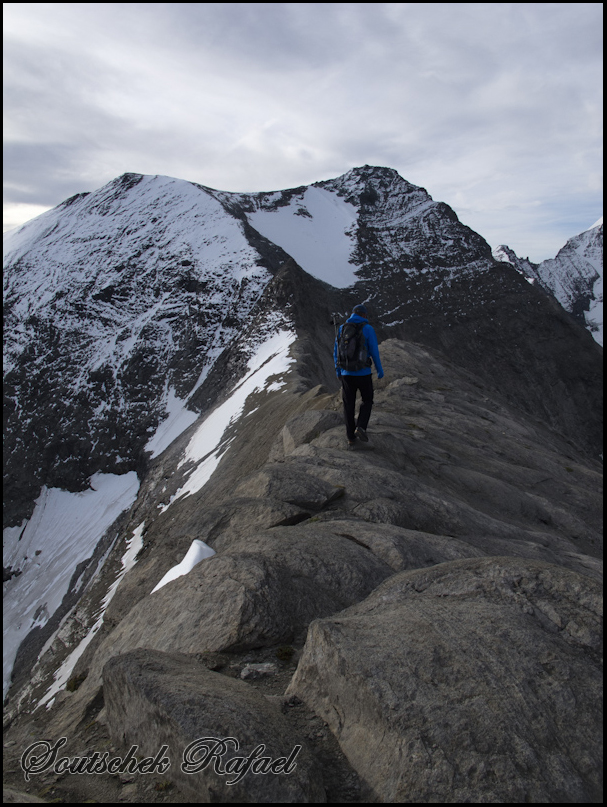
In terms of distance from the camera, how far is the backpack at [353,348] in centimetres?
1152

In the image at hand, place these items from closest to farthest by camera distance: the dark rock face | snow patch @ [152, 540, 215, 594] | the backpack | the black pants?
the dark rock face < snow patch @ [152, 540, 215, 594] < the backpack < the black pants

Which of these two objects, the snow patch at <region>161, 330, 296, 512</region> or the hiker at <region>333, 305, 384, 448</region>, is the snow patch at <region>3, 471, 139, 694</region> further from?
the hiker at <region>333, 305, 384, 448</region>

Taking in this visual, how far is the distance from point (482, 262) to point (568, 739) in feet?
370

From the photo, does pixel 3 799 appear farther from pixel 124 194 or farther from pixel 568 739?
pixel 124 194

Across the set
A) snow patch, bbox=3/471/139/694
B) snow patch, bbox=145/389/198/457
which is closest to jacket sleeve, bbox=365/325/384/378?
snow patch, bbox=3/471/139/694

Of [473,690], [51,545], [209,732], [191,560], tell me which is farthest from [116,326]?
[473,690]

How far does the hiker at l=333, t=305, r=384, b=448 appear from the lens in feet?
38.0

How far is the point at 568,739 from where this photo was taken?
384 cm

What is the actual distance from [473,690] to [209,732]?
202cm

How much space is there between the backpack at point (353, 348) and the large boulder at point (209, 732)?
7.95m

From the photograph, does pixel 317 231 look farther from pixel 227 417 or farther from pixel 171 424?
pixel 227 417

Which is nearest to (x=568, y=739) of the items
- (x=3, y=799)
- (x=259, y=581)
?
(x=259, y=581)

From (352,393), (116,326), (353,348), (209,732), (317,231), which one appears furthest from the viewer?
(317,231)

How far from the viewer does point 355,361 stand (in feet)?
38.2
